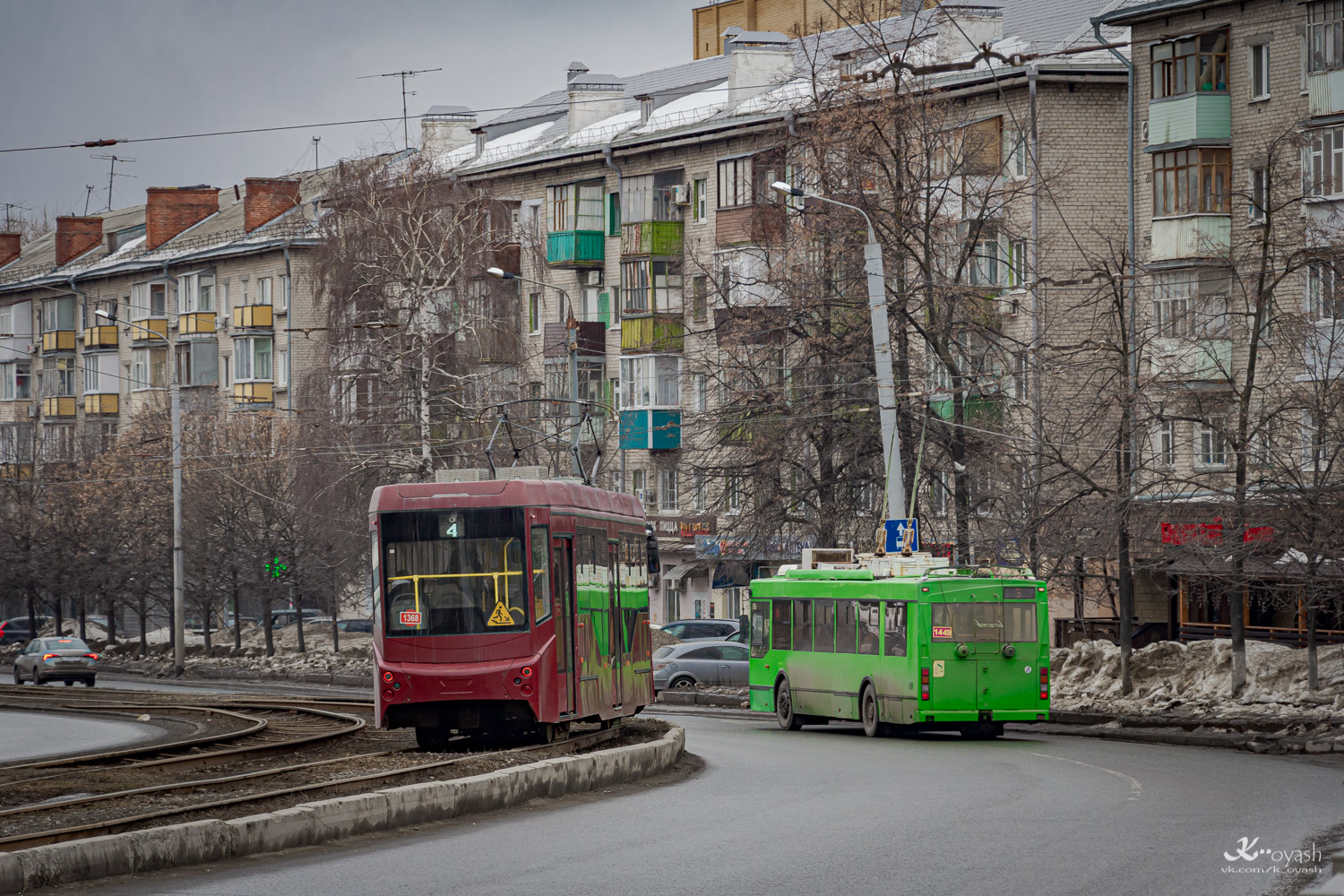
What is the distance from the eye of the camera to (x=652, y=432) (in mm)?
59125

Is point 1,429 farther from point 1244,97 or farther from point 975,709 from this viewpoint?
point 975,709

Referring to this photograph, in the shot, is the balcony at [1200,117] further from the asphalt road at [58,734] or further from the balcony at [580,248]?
the asphalt road at [58,734]

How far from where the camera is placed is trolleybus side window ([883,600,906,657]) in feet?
88.8

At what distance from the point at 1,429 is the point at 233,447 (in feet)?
86.0

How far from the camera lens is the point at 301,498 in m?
53.3

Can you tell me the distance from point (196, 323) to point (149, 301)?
16.1 feet

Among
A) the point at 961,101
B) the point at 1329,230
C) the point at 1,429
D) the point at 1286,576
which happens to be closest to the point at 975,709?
the point at 1286,576

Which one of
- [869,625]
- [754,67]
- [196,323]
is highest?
[754,67]

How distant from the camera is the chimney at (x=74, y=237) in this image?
93.2 m

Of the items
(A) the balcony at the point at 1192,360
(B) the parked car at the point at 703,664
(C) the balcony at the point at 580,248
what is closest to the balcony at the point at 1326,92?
(A) the balcony at the point at 1192,360

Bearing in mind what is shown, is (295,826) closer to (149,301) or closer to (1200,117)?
(1200,117)

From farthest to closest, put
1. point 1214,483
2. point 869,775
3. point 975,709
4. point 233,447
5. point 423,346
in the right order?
point 233,447, point 423,346, point 1214,483, point 975,709, point 869,775

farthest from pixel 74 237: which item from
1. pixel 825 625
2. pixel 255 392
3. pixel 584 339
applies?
pixel 825 625

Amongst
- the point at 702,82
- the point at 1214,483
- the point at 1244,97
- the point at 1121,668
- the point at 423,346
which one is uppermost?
the point at 702,82
